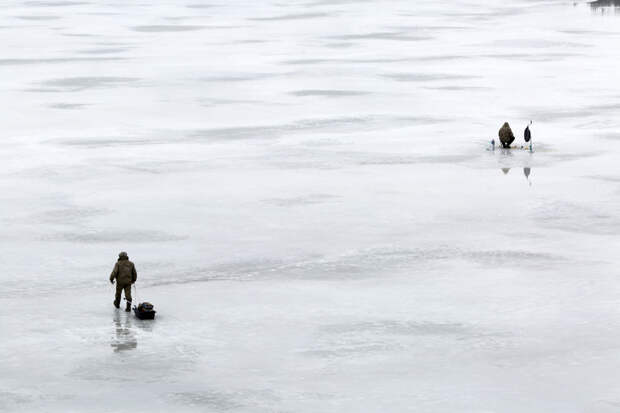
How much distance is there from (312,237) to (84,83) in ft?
95.8

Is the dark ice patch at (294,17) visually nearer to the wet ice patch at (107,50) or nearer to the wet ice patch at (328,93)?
the wet ice patch at (107,50)

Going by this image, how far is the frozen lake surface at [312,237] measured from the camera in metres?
17.9

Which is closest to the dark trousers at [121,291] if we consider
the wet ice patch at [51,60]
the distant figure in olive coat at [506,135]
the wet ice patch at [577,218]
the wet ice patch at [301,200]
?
the wet ice patch at [301,200]

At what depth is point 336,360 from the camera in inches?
737

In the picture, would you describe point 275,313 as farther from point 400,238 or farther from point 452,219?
point 452,219

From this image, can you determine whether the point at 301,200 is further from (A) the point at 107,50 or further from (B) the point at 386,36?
(B) the point at 386,36

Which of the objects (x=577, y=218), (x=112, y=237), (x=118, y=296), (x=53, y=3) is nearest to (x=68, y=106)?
(x=112, y=237)


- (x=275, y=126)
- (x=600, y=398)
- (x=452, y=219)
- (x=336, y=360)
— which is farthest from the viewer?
(x=275, y=126)

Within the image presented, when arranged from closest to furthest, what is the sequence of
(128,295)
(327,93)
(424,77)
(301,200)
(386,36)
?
(128,295)
(301,200)
(327,93)
(424,77)
(386,36)

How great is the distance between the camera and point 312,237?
87.5 ft

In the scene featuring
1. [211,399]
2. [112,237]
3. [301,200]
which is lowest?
[211,399]

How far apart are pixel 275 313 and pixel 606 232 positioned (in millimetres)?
8721

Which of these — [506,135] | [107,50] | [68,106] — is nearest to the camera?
[506,135]

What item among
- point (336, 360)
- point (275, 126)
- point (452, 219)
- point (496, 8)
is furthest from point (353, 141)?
point (496, 8)
